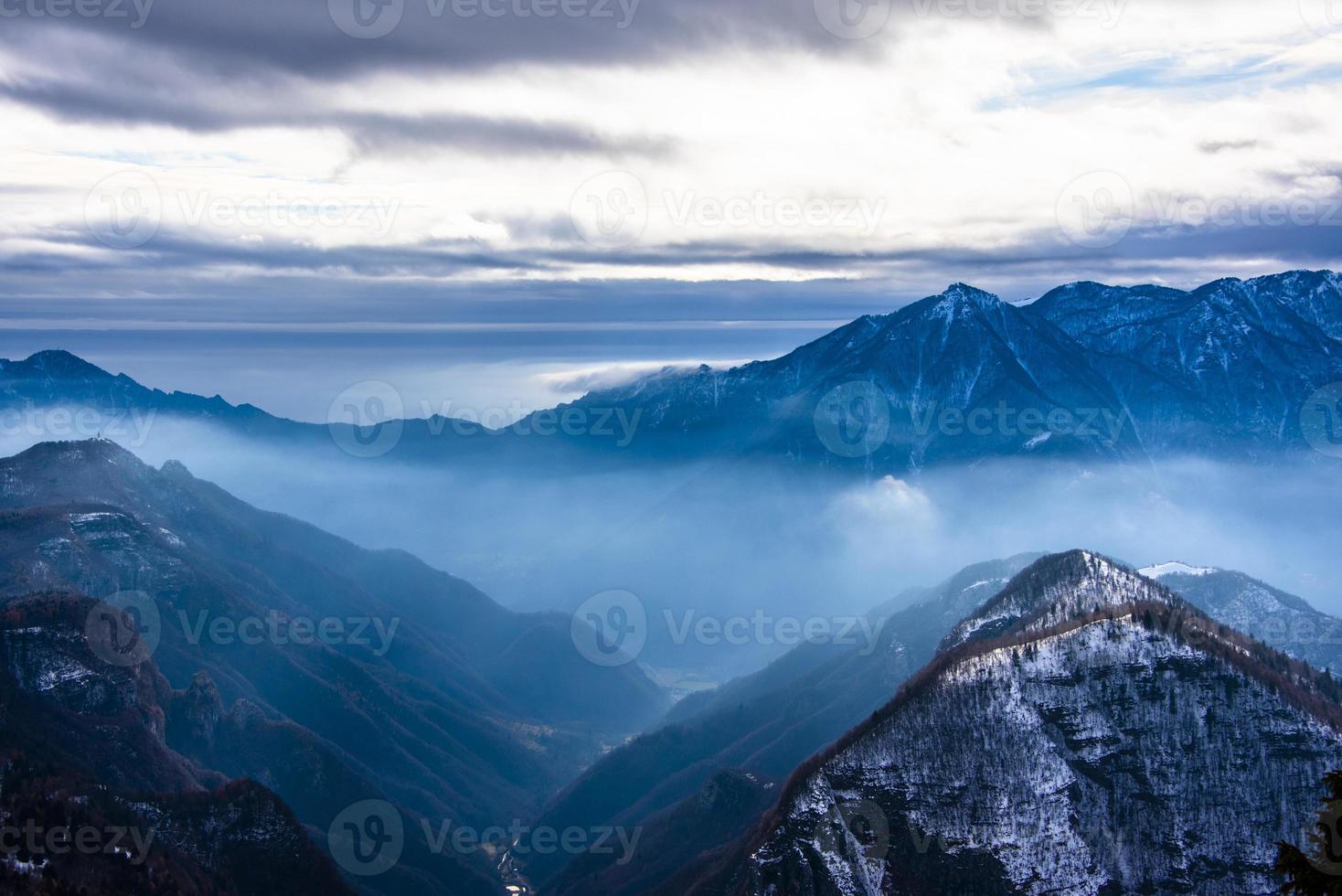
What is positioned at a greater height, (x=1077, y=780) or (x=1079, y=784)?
(x=1077, y=780)

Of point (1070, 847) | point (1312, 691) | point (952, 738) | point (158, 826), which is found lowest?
point (158, 826)

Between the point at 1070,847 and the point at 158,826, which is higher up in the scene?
the point at 1070,847

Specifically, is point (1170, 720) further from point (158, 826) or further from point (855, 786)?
point (158, 826)

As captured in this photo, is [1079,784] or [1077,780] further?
[1077,780]

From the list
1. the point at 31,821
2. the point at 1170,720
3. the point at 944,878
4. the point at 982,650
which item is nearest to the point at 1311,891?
the point at 944,878
